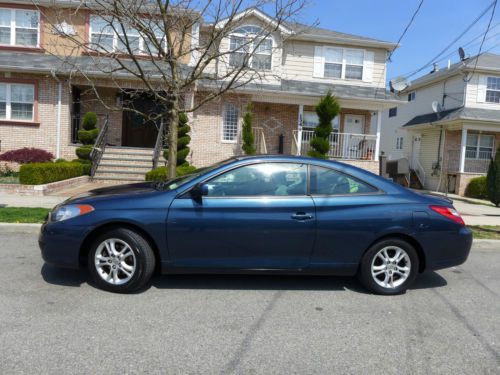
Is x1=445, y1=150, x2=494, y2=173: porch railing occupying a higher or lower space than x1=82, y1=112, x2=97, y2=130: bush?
lower

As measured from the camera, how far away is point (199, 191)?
447 cm

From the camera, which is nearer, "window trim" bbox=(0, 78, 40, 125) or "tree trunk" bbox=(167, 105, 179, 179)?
"tree trunk" bbox=(167, 105, 179, 179)

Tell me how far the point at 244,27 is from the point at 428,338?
1440 cm

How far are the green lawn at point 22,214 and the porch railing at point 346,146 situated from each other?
35.4 feet

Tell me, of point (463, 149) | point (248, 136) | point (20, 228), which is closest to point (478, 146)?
point (463, 149)

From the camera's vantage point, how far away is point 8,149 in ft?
Result: 50.5

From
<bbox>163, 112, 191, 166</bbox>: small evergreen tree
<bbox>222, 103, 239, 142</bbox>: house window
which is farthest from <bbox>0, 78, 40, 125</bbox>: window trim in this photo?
<bbox>222, 103, 239, 142</bbox>: house window

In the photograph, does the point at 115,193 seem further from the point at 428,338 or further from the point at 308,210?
the point at 428,338

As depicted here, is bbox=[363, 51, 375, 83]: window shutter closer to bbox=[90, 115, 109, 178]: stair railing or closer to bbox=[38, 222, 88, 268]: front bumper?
bbox=[90, 115, 109, 178]: stair railing

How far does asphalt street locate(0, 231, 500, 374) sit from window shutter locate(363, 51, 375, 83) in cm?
1454

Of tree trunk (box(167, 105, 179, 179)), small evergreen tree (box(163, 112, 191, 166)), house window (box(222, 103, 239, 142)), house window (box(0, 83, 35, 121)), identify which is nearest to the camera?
tree trunk (box(167, 105, 179, 179))

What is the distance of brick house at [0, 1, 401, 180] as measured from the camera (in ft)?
49.8

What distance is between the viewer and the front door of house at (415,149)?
980 inches

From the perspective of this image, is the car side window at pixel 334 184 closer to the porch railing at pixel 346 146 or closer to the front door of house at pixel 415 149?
the porch railing at pixel 346 146
